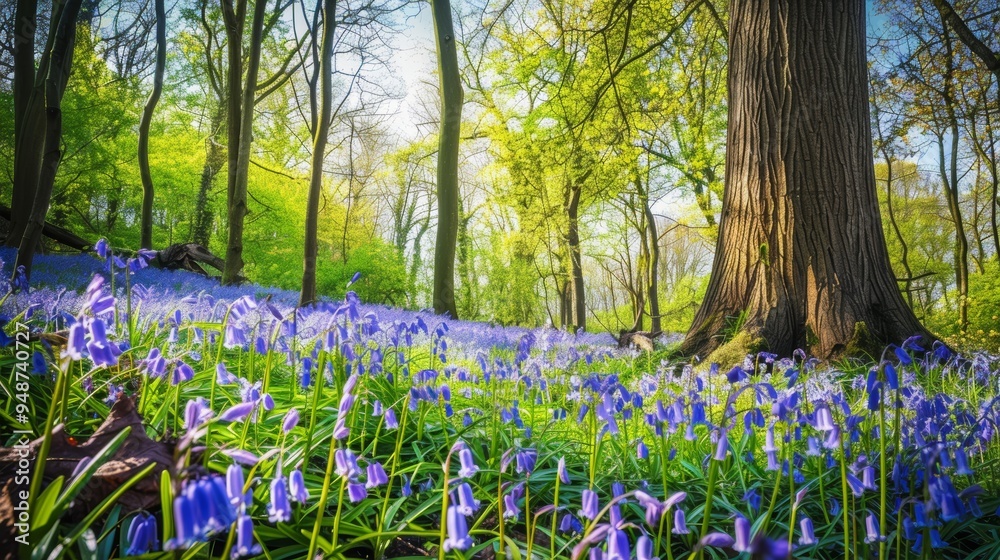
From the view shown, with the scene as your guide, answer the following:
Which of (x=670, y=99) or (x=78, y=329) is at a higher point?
(x=670, y=99)

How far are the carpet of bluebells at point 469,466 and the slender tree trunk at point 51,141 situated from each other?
2.04 feet

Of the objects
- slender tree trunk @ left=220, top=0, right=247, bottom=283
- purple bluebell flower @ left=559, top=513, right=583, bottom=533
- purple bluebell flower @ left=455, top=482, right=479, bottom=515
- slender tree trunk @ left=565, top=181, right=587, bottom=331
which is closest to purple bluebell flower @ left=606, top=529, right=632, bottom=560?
purple bluebell flower @ left=455, top=482, right=479, bottom=515

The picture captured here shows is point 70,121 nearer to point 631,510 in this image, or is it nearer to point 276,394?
point 276,394

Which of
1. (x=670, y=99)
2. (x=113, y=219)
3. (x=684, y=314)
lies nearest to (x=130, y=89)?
(x=113, y=219)

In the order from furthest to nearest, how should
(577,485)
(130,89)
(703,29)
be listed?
(130,89) < (703,29) < (577,485)

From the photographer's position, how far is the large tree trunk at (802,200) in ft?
16.5

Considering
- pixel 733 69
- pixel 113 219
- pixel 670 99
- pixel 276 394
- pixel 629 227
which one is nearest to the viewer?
pixel 276 394

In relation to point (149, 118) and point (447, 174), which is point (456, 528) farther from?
point (149, 118)

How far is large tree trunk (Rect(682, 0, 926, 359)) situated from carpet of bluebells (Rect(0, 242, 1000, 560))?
5.56 ft

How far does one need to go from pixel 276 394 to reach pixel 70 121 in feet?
49.1

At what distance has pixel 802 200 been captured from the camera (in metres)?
5.15

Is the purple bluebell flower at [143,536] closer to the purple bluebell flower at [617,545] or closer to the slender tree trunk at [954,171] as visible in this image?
the purple bluebell flower at [617,545]

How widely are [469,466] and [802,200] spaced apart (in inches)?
194

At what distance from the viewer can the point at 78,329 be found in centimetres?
91
